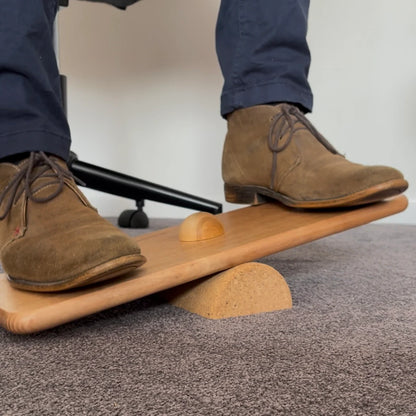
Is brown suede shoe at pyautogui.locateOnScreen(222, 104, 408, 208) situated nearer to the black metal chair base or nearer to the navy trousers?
the navy trousers

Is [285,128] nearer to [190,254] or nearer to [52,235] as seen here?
[190,254]

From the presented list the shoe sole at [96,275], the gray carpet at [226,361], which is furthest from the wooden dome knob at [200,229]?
the shoe sole at [96,275]

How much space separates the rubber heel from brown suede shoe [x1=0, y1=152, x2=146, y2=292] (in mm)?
366

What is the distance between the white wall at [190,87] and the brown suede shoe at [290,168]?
94 centimetres

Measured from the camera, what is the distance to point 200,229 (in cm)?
81

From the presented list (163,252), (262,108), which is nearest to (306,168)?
(262,108)

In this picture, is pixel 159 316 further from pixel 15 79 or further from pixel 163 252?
pixel 15 79

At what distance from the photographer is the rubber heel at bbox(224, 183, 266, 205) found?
0.97 m

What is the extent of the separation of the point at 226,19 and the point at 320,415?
75 cm

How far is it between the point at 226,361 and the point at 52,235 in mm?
252

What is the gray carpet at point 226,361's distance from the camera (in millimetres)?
447

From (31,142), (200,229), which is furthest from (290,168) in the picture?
(31,142)

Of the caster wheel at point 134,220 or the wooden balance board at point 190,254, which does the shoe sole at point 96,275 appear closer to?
the wooden balance board at point 190,254

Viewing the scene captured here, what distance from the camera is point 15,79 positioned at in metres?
0.69
